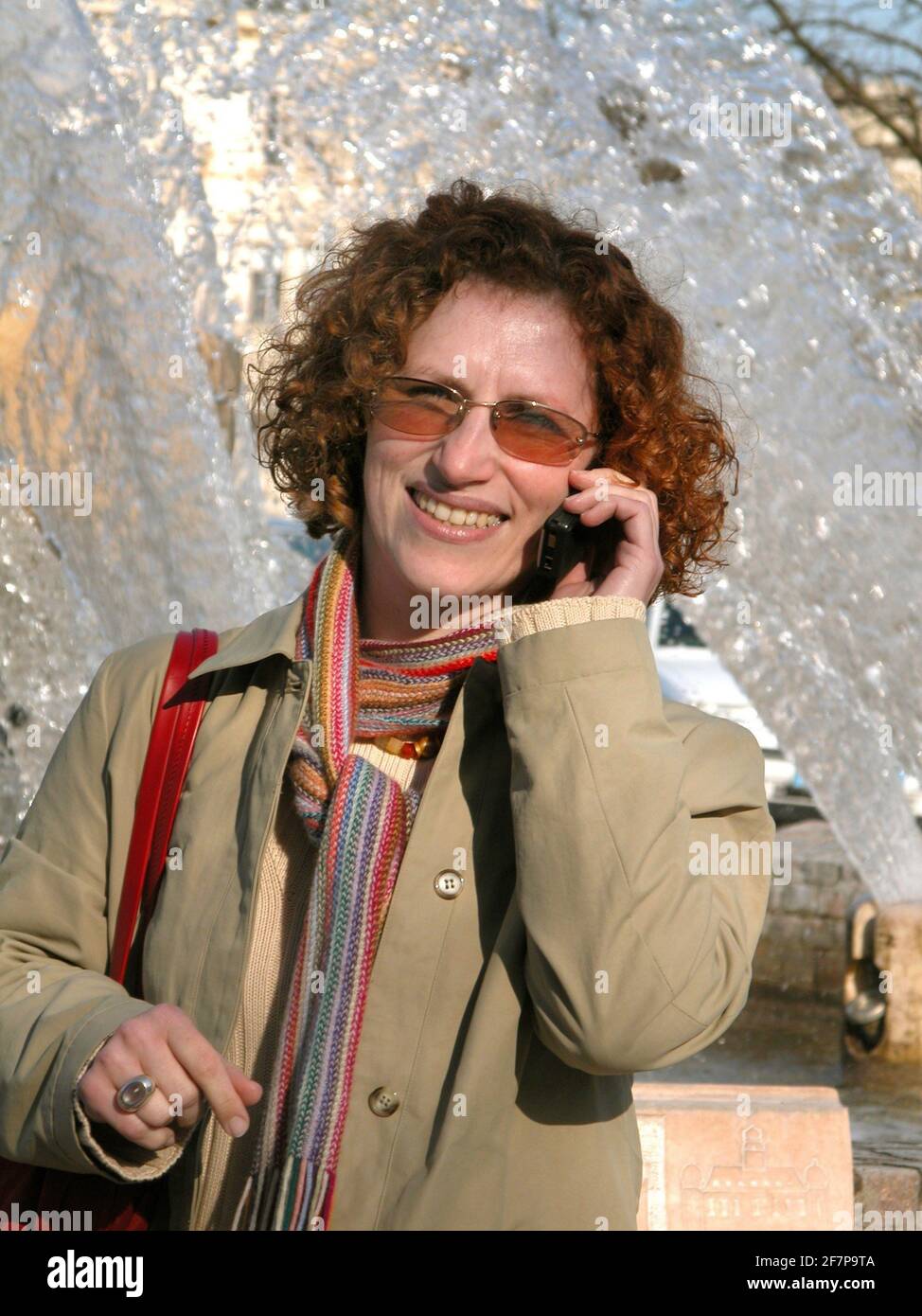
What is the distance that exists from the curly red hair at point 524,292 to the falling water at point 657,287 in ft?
6.70

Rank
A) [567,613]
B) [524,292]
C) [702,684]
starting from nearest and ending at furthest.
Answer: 1. [567,613]
2. [524,292]
3. [702,684]

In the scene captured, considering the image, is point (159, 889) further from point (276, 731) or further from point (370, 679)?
point (370, 679)

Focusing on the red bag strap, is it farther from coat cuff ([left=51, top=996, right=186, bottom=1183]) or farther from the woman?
coat cuff ([left=51, top=996, right=186, bottom=1183])

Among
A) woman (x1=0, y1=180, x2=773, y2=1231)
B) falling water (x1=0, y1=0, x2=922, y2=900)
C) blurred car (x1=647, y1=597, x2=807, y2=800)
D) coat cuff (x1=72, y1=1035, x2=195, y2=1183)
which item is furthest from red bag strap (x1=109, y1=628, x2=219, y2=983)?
blurred car (x1=647, y1=597, x2=807, y2=800)

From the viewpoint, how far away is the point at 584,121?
724 cm

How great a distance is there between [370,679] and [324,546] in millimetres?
5618

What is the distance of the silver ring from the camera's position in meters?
1.61

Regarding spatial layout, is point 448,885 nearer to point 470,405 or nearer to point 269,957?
point 269,957

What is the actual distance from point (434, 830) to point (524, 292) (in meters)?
0.70

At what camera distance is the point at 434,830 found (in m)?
1.77

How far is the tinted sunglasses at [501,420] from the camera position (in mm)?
1937

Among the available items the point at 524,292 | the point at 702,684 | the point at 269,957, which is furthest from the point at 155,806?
the point at 702,684
